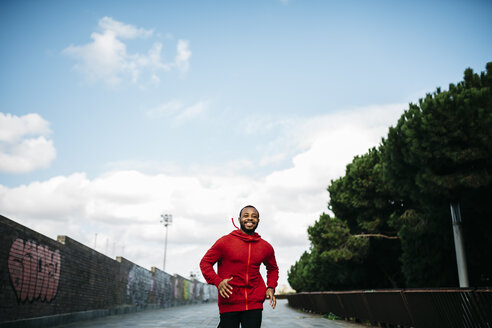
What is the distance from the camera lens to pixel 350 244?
25.3 metres

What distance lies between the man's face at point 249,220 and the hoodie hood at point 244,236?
43mm

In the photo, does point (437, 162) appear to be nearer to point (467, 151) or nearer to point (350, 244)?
point (467, 151)

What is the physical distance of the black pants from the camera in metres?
3.71

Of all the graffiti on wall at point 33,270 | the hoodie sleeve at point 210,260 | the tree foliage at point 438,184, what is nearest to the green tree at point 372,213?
the tree foliage at point 438,184

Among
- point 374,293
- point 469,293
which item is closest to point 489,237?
point 374,293

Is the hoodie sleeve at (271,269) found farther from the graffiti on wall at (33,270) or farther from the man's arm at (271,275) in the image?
the graffiti on wall at (33,270)

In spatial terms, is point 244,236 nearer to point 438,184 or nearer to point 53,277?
point 53,277

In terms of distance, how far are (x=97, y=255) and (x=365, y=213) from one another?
1547cm

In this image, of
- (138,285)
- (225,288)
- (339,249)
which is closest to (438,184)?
(339,249)

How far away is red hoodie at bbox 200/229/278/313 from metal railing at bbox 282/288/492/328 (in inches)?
174

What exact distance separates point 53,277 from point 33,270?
1.56m

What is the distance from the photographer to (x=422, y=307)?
9.20 metres

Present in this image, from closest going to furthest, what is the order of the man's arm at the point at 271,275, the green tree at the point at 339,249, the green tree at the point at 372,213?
the man's arm at the point at 271,275
the green tree at the point at 339,249
the green tree at the point at 372,213

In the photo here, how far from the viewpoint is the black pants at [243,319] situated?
12.2 feet
